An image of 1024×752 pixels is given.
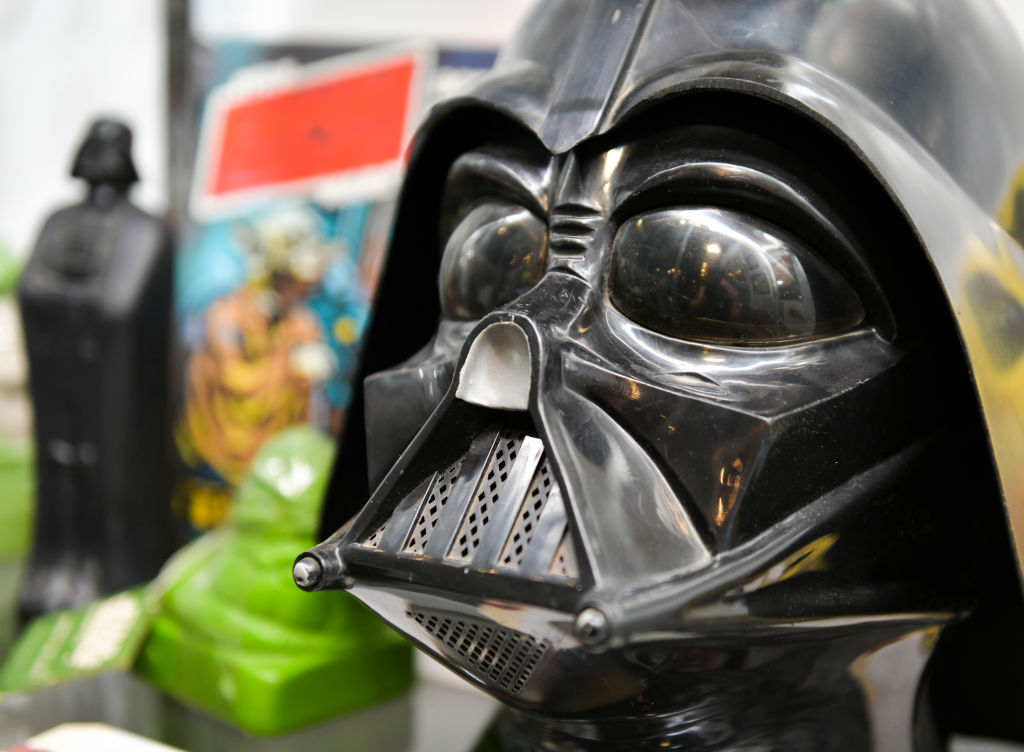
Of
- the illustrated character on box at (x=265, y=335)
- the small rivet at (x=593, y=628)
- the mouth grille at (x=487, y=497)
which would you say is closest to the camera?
the small rivet at (x=593, y=628)

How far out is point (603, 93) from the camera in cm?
82

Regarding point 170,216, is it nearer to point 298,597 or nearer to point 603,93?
point 298,597

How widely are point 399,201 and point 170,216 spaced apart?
1077mm

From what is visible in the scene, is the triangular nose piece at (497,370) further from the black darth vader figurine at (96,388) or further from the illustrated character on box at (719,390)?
the black darth vader figurine at (96,388)

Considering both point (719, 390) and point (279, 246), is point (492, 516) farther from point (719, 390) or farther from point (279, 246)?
point (279, 246)

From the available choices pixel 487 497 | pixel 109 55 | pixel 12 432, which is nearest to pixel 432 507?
pixel 487 497

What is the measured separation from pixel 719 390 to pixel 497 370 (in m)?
0.17

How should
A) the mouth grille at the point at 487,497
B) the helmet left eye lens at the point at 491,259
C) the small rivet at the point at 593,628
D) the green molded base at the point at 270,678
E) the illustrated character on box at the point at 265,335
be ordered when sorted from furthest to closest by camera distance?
the illustrated character on box at the point at 265,335 < the green molded base at the point at 270,678 < the helmet left eye lens at the point at 491,259 < the mouth grille at the point at 487,497 < the small rivet at the point at 593,628

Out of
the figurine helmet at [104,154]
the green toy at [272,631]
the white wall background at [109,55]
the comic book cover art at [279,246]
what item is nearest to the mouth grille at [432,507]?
the green toy at [272,631]

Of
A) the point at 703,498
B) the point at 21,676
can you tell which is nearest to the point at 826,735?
the point at 703,498

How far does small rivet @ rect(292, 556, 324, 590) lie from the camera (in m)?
0.77

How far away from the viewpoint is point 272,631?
123 cm

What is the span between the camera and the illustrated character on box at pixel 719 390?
2.28ft

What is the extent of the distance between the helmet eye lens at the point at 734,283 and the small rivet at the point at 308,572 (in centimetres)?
33
